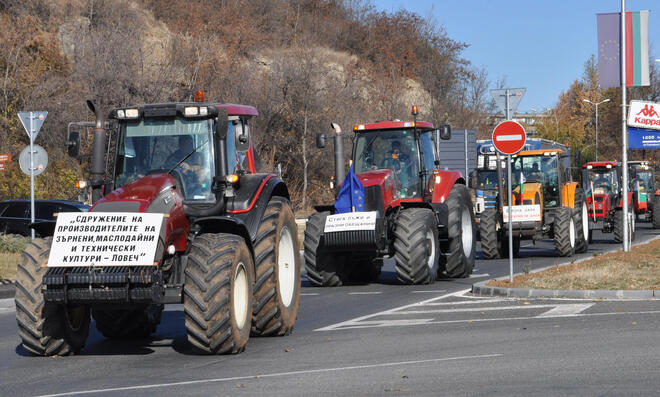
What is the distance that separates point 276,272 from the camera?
1165cm

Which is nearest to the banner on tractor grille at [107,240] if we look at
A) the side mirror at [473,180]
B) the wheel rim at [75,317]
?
the wheel rim at [75,317]

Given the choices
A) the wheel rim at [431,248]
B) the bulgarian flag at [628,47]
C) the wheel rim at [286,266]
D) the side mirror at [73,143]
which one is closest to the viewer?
the side mirror at [73,143]

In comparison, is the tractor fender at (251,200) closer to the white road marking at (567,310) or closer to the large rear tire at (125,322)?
the large rear tire at (125,322)

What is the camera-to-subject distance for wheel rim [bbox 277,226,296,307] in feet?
41.0

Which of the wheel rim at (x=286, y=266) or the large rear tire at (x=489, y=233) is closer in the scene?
the wheel rim at (x=286, y=266)

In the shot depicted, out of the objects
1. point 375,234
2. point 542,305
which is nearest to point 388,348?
point 542,305

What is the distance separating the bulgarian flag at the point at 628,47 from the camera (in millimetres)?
24781

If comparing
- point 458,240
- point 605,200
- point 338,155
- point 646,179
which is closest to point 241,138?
point 338,155

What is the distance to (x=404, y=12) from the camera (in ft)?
245

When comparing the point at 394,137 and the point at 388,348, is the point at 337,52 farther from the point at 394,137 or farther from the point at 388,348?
the point at 388,348

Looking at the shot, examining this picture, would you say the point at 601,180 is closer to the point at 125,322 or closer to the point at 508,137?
the point at 508,137

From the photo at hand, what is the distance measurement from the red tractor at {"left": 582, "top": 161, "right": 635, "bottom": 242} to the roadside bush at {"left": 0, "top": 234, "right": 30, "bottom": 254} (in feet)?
56.9

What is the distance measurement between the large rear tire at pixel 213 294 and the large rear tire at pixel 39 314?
53.2 inches

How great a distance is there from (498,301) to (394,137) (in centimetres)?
513
